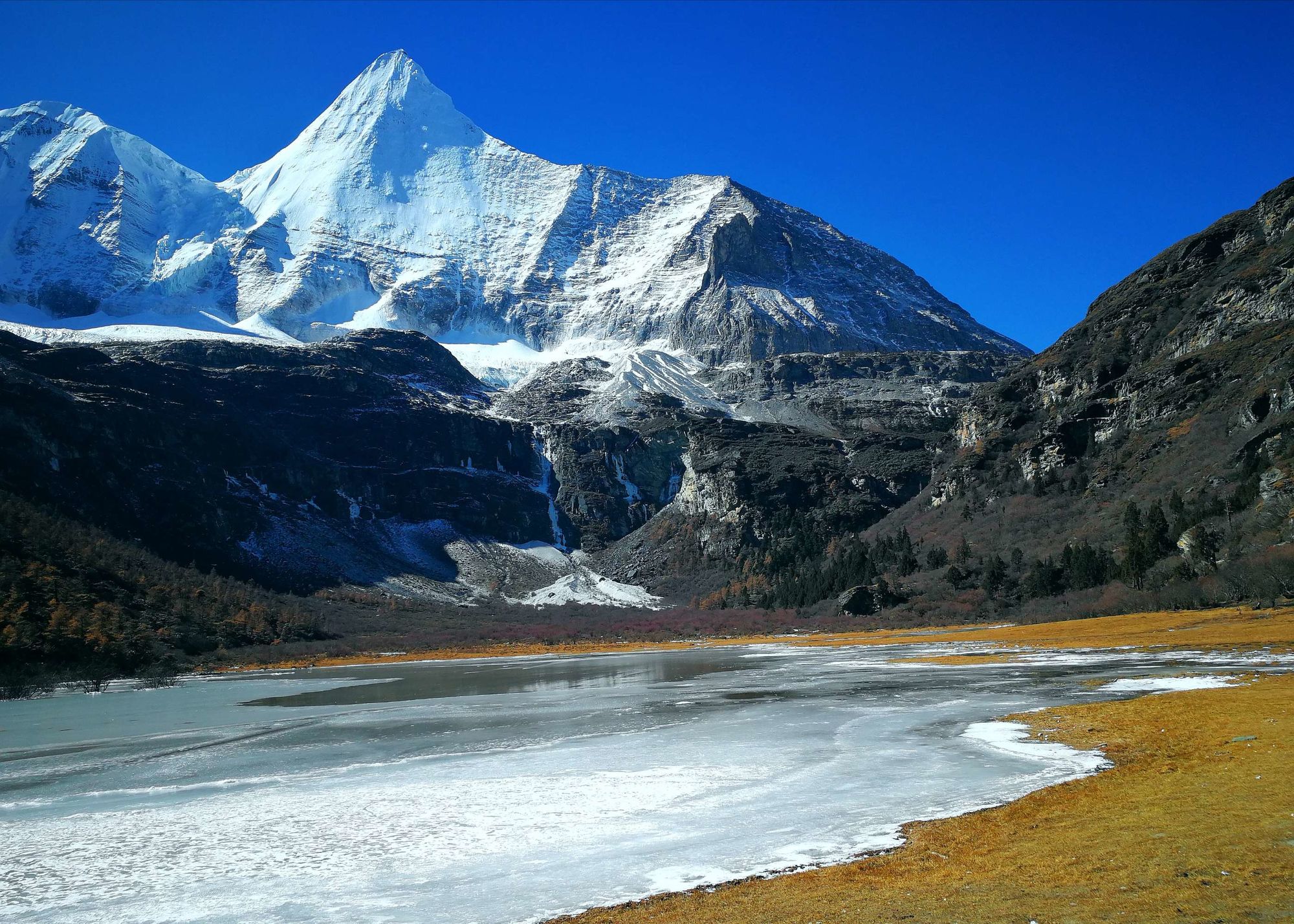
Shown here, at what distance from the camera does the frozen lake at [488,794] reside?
15055 millimetres

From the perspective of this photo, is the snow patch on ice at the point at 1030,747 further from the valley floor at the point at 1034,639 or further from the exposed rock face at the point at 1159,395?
the exposed rock face at the point at 1159,395

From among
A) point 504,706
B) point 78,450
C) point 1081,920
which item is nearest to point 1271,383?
point 504,706

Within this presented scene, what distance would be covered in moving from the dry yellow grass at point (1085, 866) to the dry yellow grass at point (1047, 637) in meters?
34.1

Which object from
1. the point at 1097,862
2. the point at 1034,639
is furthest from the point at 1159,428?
the point at 1097,862

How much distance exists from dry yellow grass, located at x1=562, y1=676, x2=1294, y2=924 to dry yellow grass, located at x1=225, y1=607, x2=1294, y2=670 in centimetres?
3407

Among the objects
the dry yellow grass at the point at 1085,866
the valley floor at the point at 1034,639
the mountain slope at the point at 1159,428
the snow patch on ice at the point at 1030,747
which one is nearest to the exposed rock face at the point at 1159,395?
the mountain slope at the point at 1159,428

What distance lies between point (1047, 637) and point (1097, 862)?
6435 centimetres

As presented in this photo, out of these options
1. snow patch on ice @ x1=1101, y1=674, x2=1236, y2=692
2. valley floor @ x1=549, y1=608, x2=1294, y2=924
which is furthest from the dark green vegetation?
snow patch on ice @ x1=1101, y1=674, x2=1236, y2=692

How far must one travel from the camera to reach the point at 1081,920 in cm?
1115

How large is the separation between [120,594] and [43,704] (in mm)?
55915

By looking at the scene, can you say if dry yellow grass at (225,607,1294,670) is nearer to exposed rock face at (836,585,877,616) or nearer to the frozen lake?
the frozen lake

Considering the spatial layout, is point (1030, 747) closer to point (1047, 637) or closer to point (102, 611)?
point (1047, 637)

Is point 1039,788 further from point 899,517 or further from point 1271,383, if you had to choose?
point 899,517

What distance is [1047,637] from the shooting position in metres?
71.6
